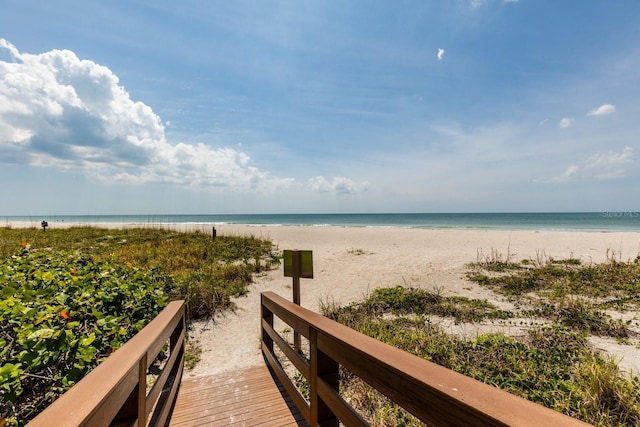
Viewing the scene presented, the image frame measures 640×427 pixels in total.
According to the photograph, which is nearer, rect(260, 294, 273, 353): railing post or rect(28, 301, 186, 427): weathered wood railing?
rect(28, 301, 186, 427): weathered wood railing

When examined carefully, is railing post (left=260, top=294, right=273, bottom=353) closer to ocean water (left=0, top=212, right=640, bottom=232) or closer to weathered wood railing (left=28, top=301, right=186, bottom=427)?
weathered wood railing (left=28, top=301, right=186, bottom=427)

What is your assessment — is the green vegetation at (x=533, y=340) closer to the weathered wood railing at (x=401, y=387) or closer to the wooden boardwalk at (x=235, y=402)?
the wooden boardwalk at (x=235, y=402)

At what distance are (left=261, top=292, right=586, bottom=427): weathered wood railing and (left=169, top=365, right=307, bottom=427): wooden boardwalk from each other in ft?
1.02

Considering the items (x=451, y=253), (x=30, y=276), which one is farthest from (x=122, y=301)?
(x=451, y=253)

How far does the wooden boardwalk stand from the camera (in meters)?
2.85

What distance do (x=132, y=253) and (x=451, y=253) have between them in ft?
44.9

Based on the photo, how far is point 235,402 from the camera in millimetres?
3174

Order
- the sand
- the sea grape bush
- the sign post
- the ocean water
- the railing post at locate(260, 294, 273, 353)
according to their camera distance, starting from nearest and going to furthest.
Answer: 1. the sea grape bush
2. the sign post
3. the railing post at locate(260, 294, 273, 353)
4. the sand
5. the ocean water

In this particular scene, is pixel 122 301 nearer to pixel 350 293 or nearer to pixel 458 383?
pixel 458 383

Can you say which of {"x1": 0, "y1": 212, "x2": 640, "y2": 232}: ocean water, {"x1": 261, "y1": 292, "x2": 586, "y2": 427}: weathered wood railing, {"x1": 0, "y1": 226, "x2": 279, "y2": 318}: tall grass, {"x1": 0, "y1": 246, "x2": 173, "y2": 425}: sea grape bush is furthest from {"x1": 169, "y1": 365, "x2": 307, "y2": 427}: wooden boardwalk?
{"x1": 0, "y1": 212, "x2": 640, "y2": 232}: ocean water

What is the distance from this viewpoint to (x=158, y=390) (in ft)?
7.82

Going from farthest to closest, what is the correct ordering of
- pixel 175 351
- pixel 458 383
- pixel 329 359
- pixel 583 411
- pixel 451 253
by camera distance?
1. pixel 451 253
2. pixel 175 351
3. pixel 583 411
4. pixel 329 359
5. pixel 458 383

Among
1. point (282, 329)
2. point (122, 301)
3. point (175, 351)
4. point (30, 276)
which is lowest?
point (282, 329)

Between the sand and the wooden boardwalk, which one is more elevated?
the wooden boardwalk
